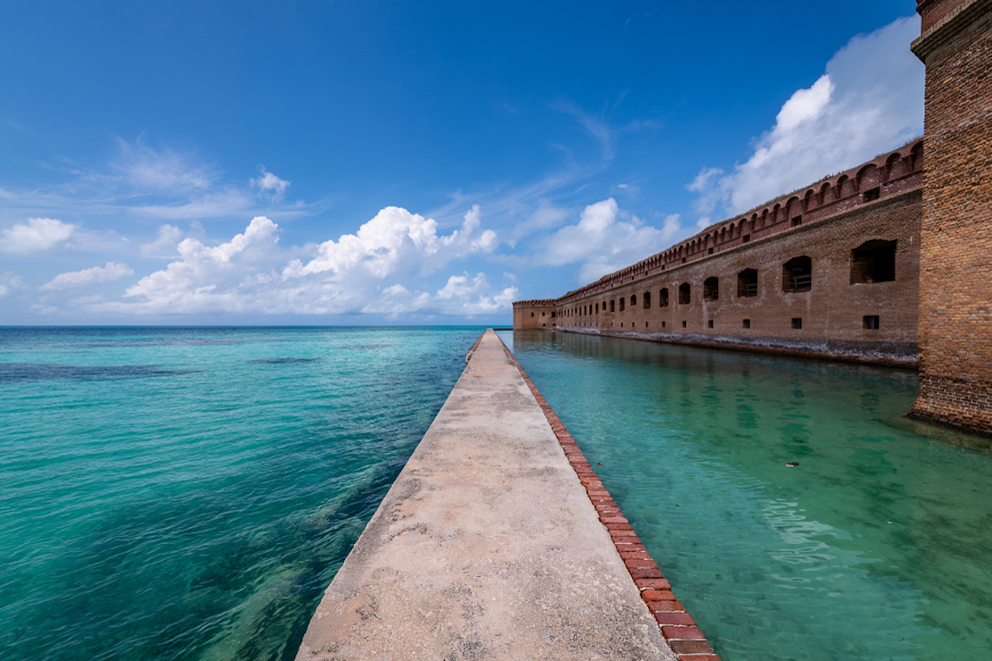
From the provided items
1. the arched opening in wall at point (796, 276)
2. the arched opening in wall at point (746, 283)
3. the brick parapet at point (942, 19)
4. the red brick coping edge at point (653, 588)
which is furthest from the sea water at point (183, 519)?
the arched opening in wall at point (746, 283)

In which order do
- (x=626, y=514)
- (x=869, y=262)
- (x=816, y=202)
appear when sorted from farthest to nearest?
(x=816, y=202), (x=869, y=262), (x=626, y=514)

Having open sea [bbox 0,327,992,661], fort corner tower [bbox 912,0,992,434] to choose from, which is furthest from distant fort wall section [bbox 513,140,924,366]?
fort corner tower [bbox 912,0,992,434]

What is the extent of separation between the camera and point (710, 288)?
2175cm

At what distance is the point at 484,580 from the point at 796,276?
19.7m

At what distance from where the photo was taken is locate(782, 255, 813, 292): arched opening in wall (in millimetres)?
15859

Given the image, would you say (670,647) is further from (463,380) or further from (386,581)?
(463,380)

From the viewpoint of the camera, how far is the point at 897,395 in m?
7.89

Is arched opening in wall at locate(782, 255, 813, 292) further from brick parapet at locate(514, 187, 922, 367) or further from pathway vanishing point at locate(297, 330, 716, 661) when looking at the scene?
pathway vanishing point at locate(297, 330, 716, 661)

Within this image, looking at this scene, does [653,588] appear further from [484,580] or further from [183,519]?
[183,519]

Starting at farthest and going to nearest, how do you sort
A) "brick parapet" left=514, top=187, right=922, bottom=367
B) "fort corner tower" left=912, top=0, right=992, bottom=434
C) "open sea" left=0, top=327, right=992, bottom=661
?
1. "brick parapet" left=514, top=187, right=922, bottom=367
2. "fort corner tower" left=912, top=0, right=992, bottom=434
3. "open sea" left=0, top=327, right=992, bottom=661

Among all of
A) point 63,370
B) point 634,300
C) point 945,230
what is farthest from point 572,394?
point 63,370

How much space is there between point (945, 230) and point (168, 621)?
33.3 ft

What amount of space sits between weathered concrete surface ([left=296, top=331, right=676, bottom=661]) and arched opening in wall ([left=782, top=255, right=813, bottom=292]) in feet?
57.8

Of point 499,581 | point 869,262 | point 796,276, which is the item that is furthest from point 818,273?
point 499,581
